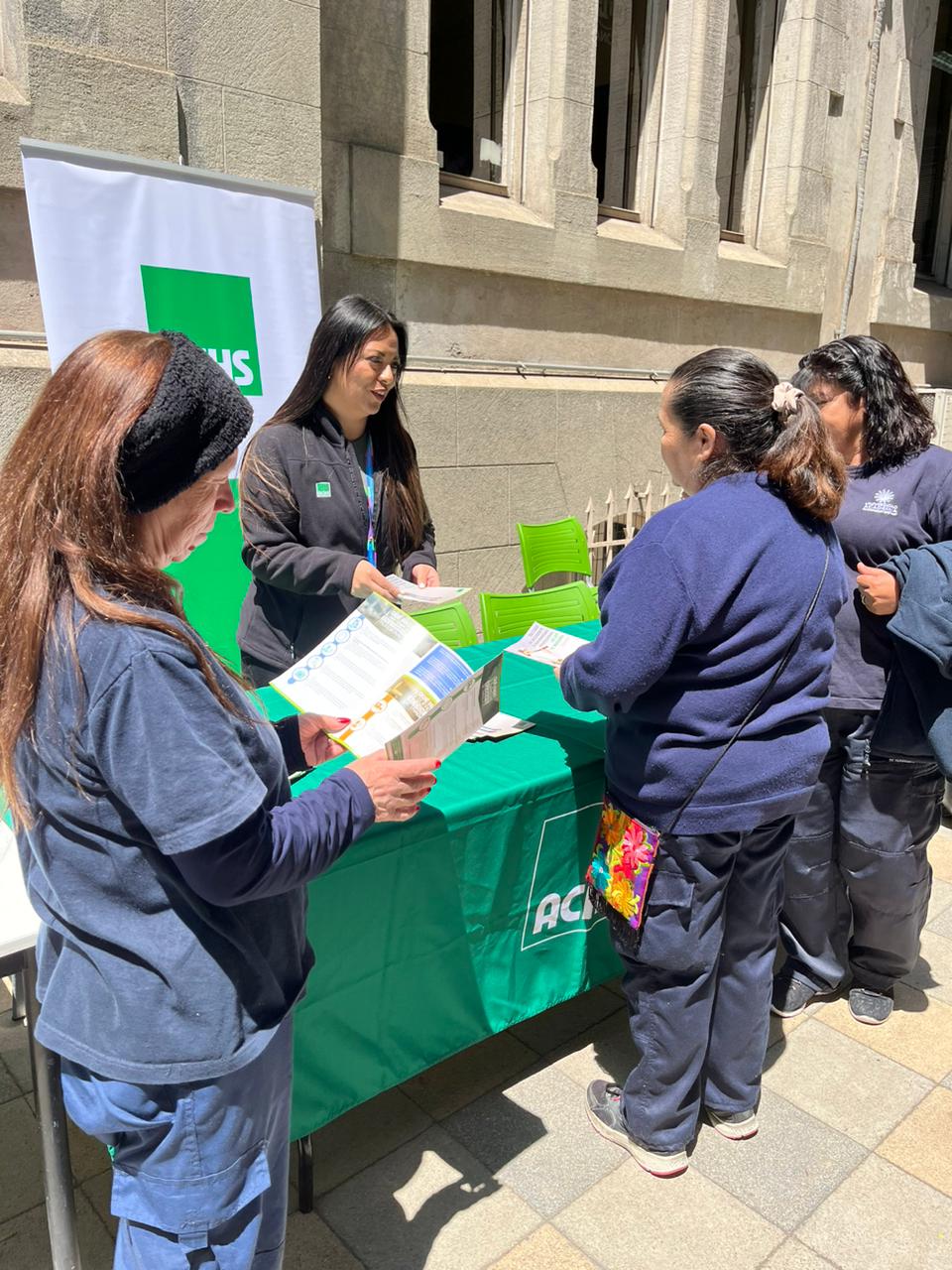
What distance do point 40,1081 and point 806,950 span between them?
6.91 ft

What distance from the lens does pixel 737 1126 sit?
7.21 feet

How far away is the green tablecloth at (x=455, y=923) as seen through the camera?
1803mm

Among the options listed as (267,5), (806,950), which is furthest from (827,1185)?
(267,5)

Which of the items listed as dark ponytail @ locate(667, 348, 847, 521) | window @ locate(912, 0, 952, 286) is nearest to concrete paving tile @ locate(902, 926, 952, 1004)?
dark ponytail @ locate(667, 348, 847, 521)

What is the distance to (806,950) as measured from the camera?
8.80 ft

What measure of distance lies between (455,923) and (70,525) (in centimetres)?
132

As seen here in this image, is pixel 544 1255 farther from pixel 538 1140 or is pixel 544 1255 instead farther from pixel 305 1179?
pixel 305 1179

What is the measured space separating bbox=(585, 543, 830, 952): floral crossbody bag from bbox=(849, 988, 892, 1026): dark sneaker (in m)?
1.13

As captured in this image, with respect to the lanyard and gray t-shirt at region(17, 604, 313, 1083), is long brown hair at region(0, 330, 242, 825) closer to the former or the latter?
gray t-shirt at region(17, 604, 313, 1083)

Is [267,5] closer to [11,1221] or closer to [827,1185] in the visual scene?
[11,1221]

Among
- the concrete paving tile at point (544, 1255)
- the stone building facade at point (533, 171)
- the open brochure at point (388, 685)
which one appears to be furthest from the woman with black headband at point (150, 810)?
the stone building facade at point (533, 171)

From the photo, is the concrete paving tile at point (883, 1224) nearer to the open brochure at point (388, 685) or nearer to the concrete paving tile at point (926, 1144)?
the concrete paving tile at point (926, 1144)

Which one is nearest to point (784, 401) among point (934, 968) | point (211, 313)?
point (934, 968)

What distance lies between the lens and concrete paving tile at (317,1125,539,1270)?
1875mm
